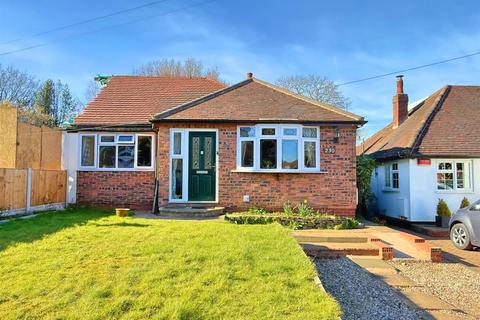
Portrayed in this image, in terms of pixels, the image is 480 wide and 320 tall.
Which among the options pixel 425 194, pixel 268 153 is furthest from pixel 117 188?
pixel 425 194

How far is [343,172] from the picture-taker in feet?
38.2

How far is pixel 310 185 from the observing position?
38.1 feet

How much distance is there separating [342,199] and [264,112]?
148 inches

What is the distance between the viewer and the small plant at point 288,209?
1099cm

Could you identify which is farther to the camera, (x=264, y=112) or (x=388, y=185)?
(x=388, y=185)

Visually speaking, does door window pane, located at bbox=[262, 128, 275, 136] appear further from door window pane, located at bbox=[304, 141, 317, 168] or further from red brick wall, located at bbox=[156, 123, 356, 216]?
red brick wall, located at bbox=[156, 123, 356, 216]

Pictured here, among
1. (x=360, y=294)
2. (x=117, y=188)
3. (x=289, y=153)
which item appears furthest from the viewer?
(x=117, y=188)

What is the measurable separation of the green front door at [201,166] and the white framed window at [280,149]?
3.12ft

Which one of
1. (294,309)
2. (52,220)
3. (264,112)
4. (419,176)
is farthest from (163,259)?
(419,176)

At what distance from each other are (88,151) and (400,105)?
15323 millimetres

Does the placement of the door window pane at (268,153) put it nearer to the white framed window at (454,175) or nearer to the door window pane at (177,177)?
the door window pane at (177,177)

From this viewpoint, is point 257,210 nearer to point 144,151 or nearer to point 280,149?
point 280,149

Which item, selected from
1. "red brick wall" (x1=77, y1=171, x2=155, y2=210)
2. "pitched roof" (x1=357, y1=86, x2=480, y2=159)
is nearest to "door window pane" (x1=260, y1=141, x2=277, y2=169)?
"red brick wall" (x1=77, y1=171, x2=155, y2=210)

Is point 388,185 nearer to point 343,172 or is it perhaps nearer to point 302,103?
point 343,172
